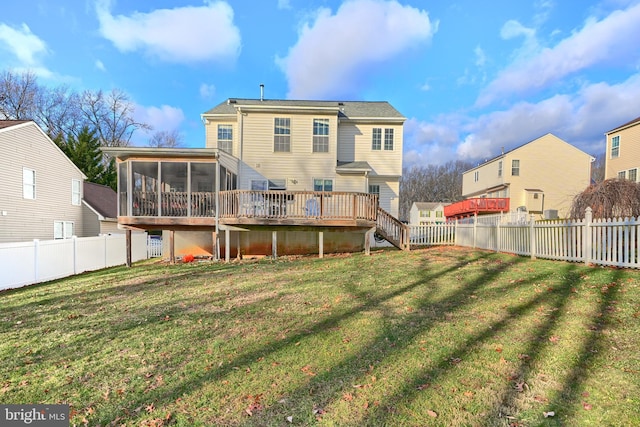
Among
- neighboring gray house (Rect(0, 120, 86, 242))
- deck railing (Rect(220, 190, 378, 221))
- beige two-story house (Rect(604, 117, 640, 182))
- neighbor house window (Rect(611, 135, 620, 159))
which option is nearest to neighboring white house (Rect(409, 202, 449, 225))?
beige two-story house (Rect(604, 117, 640, 182))

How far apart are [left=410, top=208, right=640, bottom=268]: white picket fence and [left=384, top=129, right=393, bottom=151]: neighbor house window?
629cm

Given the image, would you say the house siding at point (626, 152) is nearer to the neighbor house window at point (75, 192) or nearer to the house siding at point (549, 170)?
the house siding at point (549, 170)

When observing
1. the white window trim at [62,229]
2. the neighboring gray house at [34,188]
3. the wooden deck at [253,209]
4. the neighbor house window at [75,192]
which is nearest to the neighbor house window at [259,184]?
the wooden deck at [253,209]

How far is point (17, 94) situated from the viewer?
28.1 m

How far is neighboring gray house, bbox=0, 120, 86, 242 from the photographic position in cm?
1471

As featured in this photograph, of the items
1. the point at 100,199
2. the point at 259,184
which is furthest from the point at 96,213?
the point at 259,184

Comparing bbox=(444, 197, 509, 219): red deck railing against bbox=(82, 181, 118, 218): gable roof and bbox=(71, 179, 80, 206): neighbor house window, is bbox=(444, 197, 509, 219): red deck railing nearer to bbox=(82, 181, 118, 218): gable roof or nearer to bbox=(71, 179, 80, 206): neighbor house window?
bbox=(82, 181, 118, 218): gable roof

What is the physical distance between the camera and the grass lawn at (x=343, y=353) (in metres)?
2.63

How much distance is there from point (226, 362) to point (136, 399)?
2.99ft

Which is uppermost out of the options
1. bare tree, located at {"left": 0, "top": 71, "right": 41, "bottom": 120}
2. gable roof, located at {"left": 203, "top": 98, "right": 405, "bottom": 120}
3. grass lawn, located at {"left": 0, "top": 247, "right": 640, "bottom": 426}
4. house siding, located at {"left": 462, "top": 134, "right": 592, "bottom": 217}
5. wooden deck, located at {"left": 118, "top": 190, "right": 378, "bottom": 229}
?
bare tree, located at {"left": 0, "top": 71, "right": 41, "bottom": 120}

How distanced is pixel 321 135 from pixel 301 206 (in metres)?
5.00

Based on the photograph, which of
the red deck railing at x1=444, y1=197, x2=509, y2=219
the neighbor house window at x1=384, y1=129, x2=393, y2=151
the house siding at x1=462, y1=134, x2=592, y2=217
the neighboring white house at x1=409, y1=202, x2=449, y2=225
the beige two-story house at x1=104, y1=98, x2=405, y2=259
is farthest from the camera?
the neighboring white house at x1=409, y1=202, x2=449, y2=225

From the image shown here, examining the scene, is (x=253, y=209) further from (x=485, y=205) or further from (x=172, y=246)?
(x=485, y=205)

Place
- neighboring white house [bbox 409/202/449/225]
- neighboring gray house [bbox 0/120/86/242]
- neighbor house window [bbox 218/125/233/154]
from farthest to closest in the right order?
neighboring white house [bbox 409/202/449/225] < neighbor house window [bbox 218/125/233/154] < neighboring gray house [bbox 0/120/86/242]
